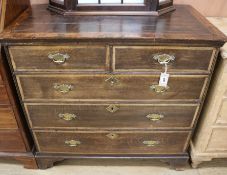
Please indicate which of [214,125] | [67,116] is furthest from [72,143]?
[214,125]

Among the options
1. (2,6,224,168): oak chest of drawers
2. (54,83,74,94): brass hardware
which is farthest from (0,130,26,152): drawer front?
(54,83,74,94): brass hardware

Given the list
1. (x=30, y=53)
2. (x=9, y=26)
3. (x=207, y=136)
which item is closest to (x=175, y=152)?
(x=207, y=136)

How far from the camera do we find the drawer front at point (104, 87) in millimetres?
1221

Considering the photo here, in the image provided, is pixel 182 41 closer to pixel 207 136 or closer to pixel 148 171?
pixel 207 136

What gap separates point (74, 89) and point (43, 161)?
0.65 meters

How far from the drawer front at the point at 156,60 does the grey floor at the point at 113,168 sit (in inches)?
31.7

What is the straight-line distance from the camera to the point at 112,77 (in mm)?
1210

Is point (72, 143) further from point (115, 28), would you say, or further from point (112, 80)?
point (115, 28)

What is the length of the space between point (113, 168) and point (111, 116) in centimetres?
49

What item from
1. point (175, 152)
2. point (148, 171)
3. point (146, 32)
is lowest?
point (148, 171)

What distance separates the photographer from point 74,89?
1.26m

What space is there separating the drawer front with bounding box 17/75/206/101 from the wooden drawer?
0.94ft

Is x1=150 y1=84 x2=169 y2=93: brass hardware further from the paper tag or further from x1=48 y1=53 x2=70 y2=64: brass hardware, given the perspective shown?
x1=48 y1=53 x2=70 y2=64: brass hardware

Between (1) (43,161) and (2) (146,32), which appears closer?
(2) (146,32)
